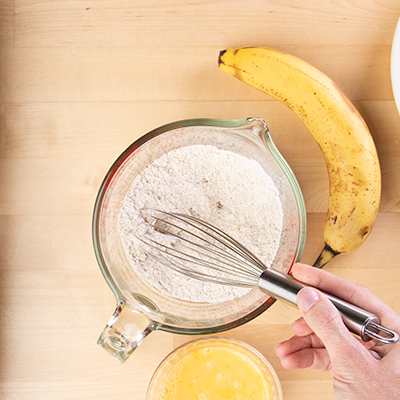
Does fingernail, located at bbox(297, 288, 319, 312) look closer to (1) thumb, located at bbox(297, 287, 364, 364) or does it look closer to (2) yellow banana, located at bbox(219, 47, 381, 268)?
(1) thumb, located at bbox(297, 287, 364, 364)

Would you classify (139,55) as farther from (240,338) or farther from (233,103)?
(240,338)

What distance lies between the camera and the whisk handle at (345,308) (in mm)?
443

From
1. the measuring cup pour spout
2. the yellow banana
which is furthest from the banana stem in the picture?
the measuring cup pour spout

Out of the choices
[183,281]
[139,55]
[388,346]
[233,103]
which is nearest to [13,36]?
[139,55]

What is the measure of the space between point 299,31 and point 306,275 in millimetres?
426

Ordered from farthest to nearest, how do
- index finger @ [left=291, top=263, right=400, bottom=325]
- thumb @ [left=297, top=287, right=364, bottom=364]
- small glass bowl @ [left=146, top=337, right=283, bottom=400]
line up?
small glass bowl @ [left=146, top=337, right=283, bottom=400], index finger @ [left=291, top=263, right=400, bottom=325], thumb @ [left=297, top=287, right=364, bottom=364]

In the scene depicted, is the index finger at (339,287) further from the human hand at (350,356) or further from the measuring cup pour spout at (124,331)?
the measuring cup pour spout at (124,331)

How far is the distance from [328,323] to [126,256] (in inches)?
12.6

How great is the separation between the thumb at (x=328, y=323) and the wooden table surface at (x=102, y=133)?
0.23 meters

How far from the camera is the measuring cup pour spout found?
1.80 feet

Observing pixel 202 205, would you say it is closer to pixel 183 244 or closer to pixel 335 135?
pixel 183 244

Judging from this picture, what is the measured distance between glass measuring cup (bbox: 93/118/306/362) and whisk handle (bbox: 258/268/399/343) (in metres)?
0.11

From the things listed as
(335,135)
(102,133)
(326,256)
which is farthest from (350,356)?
(102,133)

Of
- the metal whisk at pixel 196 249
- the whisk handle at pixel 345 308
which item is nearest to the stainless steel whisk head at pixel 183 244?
the metal whisk at pixel 196 249
